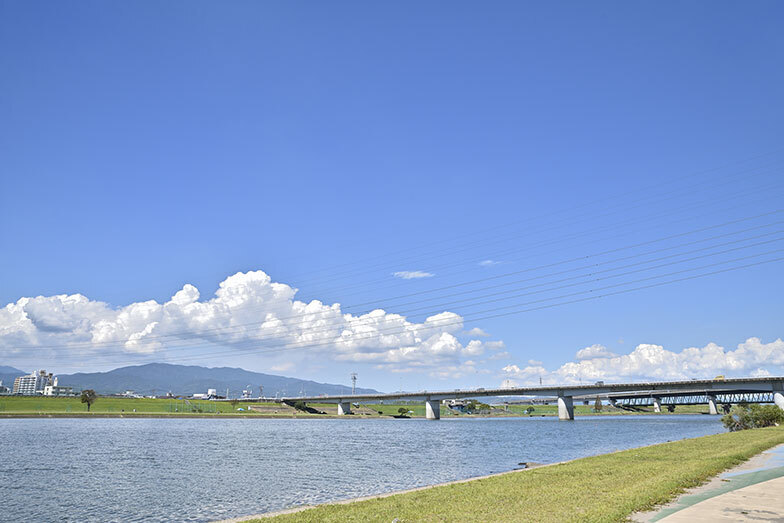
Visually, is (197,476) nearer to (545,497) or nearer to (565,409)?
(545,497)

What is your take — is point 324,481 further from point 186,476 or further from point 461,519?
point 461,519

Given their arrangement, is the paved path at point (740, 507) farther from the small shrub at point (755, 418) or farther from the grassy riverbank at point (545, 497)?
the small shrub at point (755, 418)

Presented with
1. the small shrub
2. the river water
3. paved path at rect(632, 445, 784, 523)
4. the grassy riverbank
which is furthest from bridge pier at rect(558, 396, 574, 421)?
paved path at rect(632, 445, 784, 523)

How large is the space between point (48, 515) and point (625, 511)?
81.4 ft

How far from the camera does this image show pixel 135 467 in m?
43.7

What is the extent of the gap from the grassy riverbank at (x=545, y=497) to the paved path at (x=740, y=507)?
4.91 ft

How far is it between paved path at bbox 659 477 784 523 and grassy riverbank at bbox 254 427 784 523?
150 cm

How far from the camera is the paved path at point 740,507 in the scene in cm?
1638

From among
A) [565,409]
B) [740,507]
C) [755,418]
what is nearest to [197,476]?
[740,507]

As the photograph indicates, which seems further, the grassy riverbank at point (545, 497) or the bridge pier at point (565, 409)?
the bridge pier at point (565, 409)

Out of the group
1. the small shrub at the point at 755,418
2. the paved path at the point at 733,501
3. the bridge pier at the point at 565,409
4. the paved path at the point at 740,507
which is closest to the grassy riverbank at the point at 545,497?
the paved path at the point at 733,501

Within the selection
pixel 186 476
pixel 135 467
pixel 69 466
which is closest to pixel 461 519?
pixel 186 476

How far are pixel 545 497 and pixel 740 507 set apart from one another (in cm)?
677

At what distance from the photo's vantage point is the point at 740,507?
58.7ft
